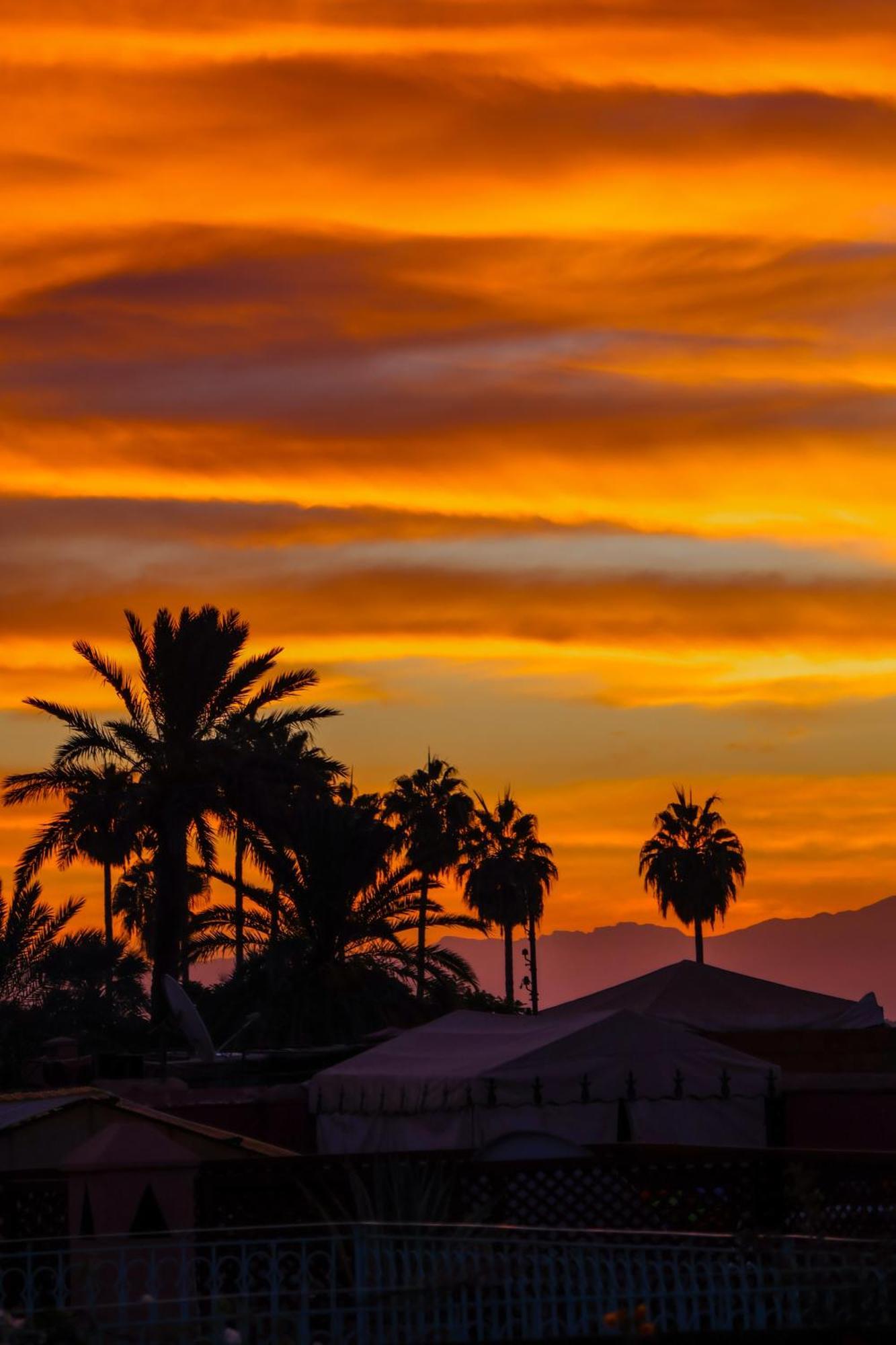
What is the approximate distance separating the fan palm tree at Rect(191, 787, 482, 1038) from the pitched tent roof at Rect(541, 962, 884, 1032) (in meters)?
14.8

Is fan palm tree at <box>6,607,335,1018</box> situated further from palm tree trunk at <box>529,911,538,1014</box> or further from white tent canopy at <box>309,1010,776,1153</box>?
palm tree trunk at <box>529,911,538,1014</box>

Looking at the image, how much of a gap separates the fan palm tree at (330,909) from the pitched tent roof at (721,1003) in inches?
583

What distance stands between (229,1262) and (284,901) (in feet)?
89.8

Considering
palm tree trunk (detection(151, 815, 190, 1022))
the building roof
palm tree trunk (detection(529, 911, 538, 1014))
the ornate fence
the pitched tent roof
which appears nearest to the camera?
the ornate fence

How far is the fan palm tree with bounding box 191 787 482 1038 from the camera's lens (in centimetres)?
3769

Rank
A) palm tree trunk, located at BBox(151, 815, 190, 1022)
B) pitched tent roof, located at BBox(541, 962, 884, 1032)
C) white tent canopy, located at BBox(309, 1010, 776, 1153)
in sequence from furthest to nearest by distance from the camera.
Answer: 1. palm tree trunk, located at BBox(151, 815, 190, 1022)
2. pitched tent roof, located at BBox(541, 962, 884, 1032)
3. white tent canopy, located at BBox(309, 1010, 776, 1153)

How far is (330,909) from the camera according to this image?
3825 cm

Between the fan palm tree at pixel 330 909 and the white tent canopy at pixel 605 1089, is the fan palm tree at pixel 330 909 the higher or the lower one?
the higher one

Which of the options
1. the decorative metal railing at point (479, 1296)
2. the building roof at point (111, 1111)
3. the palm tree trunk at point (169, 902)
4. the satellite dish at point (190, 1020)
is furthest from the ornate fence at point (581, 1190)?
the palm tree trunk at point (169, 902)

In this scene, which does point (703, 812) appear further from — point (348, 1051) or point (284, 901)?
point (348, 1051)

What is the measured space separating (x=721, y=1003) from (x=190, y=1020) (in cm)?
827

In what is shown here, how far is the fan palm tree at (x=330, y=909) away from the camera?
124 ft

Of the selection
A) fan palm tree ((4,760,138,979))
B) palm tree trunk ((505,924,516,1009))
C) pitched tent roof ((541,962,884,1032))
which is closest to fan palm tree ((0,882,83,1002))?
fan palm tree ((4,760,138,979))

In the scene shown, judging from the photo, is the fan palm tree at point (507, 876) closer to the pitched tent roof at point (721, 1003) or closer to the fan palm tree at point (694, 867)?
the fan palm tree at point (694, 867)
